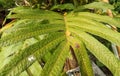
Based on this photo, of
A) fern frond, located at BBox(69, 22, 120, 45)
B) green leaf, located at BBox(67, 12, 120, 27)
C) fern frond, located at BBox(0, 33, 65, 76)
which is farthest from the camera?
green leaf, located at BBox(67, 12, 120, 27)

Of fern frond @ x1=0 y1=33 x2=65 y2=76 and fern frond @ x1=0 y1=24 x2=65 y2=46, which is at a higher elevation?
fern frond @ x1=0 y1=24 x2=65 y2=46

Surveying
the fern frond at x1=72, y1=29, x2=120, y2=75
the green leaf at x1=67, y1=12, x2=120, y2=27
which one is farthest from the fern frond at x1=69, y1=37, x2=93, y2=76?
the green leaf at x1=67, y1=12, x2=120, y2=27

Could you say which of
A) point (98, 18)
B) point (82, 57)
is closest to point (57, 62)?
point (82, 57)

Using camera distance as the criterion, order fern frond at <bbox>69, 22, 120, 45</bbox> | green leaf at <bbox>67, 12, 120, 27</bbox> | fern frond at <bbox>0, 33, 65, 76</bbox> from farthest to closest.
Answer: green leaf at <bbox>67, 12, 120, 27</bbox> → fern frond at <bbox>69, 22, 120, 45</bbox> → fern frond at <bbox>0, 33, 65, 76</bbox>

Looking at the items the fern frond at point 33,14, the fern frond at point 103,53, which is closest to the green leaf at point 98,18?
the fern frond at point 33,14

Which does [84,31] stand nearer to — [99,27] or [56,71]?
[99,27]

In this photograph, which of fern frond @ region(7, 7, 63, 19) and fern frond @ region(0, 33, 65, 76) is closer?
fern frond @ region(0, 33, 65, 76)

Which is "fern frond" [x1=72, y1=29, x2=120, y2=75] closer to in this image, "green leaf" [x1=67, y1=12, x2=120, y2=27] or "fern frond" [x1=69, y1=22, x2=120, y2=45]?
A: "fern frond" [x1=69, y1=22, x2=120, y2=45]
